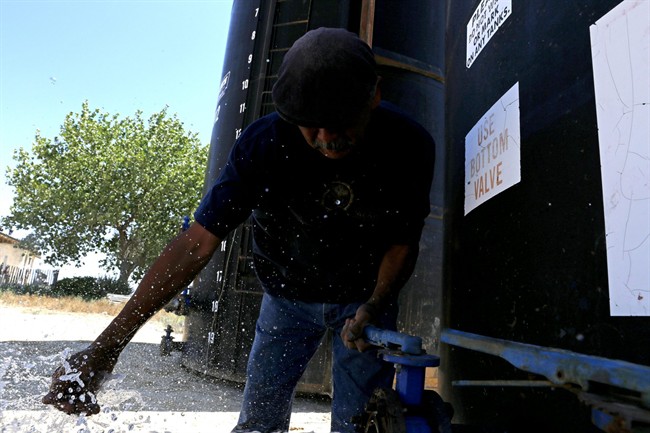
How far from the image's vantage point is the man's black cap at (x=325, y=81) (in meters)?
1.37

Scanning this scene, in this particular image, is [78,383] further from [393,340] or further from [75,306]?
[75,306]

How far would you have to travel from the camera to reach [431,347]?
14.2 feet

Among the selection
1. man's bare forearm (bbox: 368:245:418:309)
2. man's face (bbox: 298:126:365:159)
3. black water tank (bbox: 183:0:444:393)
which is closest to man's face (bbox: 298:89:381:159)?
man's face (bbox: 298:126:365:159)

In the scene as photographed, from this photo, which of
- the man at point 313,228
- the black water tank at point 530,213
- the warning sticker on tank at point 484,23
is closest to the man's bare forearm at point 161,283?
the man at point 313,228

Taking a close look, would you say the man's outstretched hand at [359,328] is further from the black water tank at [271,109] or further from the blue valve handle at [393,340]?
the black water tank at [271,109]

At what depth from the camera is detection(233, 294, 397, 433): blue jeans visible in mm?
2107

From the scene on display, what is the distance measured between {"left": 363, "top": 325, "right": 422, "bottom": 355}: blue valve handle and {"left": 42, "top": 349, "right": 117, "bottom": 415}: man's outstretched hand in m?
0.84

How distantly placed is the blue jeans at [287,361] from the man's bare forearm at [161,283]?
52 centimetres

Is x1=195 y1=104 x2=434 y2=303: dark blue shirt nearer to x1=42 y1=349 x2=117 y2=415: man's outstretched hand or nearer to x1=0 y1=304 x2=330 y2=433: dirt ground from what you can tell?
x1=42 y1=349 x2=117 y2=415: man's outstretched hand

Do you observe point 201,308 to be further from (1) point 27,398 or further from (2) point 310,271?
(2) point 310,271

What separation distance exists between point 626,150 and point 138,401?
4.07 m

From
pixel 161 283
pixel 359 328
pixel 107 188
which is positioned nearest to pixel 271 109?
pixel 161 283

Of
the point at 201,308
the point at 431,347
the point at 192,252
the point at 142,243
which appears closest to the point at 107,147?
the point at 142,243

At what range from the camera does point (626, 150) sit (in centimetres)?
89
